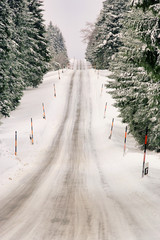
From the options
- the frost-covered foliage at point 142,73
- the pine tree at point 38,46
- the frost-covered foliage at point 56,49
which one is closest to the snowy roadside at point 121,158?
the frost-covered foliage at point 142,73

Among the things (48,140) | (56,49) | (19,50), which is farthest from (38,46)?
(56,49)

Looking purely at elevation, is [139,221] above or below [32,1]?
below

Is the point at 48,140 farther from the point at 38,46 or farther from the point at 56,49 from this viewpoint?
the point at 56,49

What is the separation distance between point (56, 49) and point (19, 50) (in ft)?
217

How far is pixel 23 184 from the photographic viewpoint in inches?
346

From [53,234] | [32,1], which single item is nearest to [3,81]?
[53,234]

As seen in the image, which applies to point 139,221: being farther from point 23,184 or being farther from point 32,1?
point 32,1

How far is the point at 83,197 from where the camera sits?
287 inches

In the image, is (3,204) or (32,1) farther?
(32,1)

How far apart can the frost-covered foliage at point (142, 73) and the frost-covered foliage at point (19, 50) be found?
33.7 ft

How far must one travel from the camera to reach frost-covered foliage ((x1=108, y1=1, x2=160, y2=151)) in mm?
7637

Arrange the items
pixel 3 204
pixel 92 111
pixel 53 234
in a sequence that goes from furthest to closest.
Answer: pixel 92 111, pixel 3 204, pixel 53 234

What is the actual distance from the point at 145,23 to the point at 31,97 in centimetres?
2514

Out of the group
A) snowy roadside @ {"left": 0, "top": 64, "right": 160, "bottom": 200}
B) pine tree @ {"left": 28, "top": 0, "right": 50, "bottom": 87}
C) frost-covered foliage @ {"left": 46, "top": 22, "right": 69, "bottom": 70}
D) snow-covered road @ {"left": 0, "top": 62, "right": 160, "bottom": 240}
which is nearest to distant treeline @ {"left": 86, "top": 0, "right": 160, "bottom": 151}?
snowy roadside @ {"left": 0, "top": 64, "right": 160, "bottom": 200}
